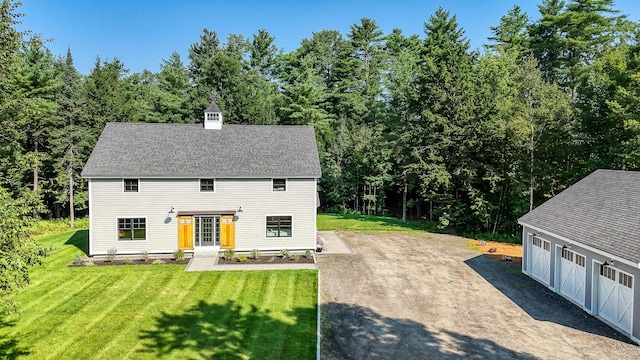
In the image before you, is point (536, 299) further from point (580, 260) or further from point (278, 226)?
point (278, 226)

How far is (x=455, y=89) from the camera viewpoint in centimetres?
2833

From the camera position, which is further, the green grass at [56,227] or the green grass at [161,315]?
the green grass at [56,227]

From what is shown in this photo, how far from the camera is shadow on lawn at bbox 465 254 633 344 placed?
12742 mm

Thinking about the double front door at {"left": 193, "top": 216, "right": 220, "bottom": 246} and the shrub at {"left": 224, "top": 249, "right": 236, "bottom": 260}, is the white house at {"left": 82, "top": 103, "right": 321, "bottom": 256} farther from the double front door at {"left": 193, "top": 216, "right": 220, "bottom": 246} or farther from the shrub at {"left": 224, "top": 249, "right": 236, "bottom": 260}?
the shrub at {"left": 224, "top": 249, "right": 236, "bottom": 260}

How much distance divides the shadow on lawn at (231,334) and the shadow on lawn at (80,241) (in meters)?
11.6

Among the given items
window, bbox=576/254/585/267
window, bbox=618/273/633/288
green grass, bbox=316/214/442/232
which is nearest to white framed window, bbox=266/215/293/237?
green grass, bbox=316/214/442/232

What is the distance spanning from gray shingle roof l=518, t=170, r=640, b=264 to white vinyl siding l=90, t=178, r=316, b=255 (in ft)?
35.6

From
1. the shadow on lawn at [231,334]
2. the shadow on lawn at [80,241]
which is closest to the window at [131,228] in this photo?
the shadow on lawn at [80,241]

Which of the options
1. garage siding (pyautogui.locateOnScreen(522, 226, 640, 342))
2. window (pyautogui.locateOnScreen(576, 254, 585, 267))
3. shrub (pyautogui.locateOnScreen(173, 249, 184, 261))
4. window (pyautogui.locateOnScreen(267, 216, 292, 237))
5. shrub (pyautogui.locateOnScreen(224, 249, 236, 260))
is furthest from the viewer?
window (pyautogui.locateOnScreen(267, 216, 292, 237))

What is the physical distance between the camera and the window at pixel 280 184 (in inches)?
845

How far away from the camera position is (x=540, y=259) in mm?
17219

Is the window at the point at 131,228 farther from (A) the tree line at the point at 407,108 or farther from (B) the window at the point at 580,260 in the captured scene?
(B) the window at the point at 580,260

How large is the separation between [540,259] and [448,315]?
251 inches

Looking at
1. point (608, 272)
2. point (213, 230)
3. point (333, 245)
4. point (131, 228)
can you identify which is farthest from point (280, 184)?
point (608, 272)
